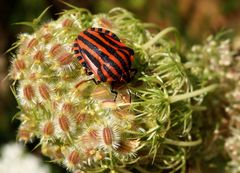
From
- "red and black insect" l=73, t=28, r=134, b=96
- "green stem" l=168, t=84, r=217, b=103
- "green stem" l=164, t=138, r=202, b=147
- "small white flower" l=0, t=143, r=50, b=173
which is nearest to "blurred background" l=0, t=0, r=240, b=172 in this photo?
"small white flower" l=0, t=143, r=50, b=173

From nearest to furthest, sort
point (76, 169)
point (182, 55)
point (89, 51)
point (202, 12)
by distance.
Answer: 1. point (89, 51)
2. point (76, 169)
3. point (182, 55)
4. point (202, 12)

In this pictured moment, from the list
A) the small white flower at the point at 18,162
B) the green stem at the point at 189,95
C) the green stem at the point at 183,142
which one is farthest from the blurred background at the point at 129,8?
the green stem at the point at 183,142

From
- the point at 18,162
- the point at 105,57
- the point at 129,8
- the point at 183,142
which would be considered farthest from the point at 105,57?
the point at 129,8

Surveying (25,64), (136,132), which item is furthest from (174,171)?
(25,64)

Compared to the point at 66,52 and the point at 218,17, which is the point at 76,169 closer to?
the point at 66,52

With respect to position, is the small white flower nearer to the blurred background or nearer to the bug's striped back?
the blurred background

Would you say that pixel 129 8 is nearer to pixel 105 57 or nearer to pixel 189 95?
pixel 189 95

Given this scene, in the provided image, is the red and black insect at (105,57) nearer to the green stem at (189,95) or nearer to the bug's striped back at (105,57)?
the bug's striped back at (105,57)
